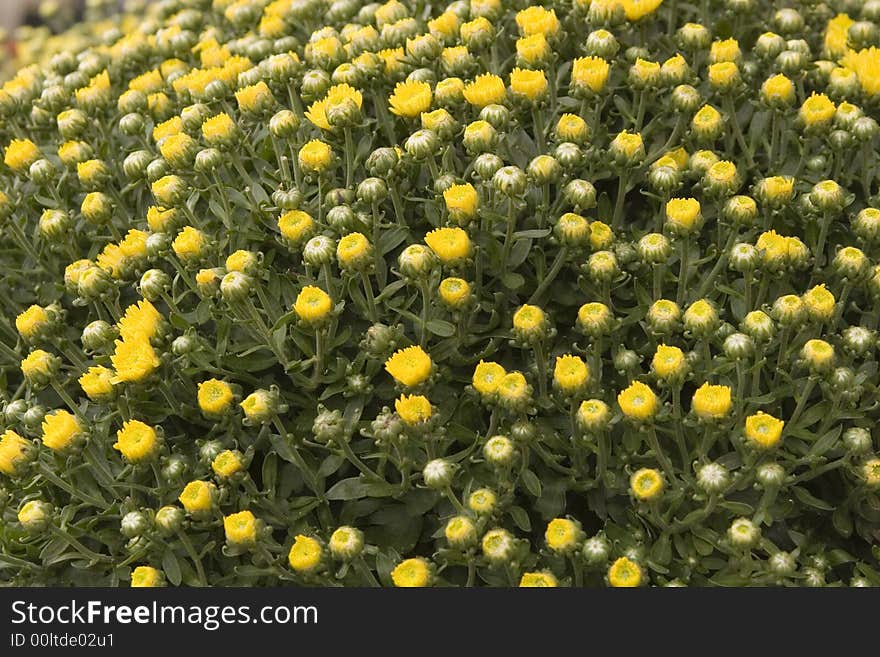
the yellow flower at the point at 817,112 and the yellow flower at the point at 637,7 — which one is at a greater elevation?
the yellow flower at the point at 637,7

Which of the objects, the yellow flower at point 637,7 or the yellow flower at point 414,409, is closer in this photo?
the yellow flower at point 414,409

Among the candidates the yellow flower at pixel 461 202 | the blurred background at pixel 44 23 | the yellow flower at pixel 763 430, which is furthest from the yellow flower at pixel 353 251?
the blurred background at pixel 44 23

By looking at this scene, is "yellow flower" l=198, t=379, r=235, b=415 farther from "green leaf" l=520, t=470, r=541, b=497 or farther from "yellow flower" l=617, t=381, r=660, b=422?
"yellow flower" l=617, t=381, r=660, b=422

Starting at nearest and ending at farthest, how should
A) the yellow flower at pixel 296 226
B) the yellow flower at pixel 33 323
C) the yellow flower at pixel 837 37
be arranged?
the yellow flower at pixel 296 226 < the yellow flower at pixel 33 323 < the yellow flower at pixel 837 37

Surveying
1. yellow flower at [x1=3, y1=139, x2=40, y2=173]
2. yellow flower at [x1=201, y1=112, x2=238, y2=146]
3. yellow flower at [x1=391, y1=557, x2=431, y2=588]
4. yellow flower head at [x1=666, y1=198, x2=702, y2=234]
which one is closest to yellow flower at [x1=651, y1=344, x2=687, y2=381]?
yellow flower head at [x1=666, y1=198, x2=702, y2=234]

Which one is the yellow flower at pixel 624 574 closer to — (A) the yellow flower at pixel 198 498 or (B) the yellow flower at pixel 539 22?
(A) the yellow flower at pixel 198 498

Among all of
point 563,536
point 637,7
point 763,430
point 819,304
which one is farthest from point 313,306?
point 637,7

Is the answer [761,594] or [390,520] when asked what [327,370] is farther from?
A: [761,594]
